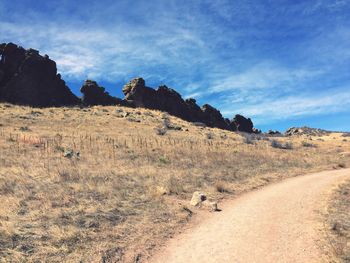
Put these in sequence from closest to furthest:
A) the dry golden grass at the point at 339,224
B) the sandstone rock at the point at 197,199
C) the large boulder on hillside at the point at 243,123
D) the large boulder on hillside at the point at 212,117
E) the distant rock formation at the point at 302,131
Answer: the dry golden grass at the point at 339,224
the sandstone rock at the point at 197,199
the large boulder on hillside at the point at 212,117
the large boulder on hillside at the point at 243,123
the distant rock formation at the point at 302,131

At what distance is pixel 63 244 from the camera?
884cm

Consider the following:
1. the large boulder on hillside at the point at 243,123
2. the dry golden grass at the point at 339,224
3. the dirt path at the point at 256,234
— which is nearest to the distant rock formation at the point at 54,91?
the large boulder on hillside at the point at 243,123

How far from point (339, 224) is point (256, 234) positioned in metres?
2.84

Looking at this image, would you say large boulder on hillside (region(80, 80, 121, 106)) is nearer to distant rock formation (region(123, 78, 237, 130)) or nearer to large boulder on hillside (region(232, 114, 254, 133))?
distant rock formation (region(123, 78, 237, 130))

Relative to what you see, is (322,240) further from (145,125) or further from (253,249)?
(145,125)

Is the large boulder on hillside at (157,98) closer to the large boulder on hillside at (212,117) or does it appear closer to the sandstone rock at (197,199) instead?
the large boulder on hillside at (212,117)

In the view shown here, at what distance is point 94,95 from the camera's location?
2375 inches

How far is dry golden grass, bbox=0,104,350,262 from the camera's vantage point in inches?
358

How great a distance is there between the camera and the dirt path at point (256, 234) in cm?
876

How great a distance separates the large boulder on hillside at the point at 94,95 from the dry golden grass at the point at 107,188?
102 feet

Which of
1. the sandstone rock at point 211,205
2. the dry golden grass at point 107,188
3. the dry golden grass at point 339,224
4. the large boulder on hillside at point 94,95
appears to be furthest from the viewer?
the large boulder on hillside at point 94,95

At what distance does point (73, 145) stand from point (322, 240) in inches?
732

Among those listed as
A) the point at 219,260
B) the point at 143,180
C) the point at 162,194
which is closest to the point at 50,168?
the point at 143,180

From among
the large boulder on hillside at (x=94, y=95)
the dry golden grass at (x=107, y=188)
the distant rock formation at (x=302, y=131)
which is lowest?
the dry golden grass at (x=107, y=188)
